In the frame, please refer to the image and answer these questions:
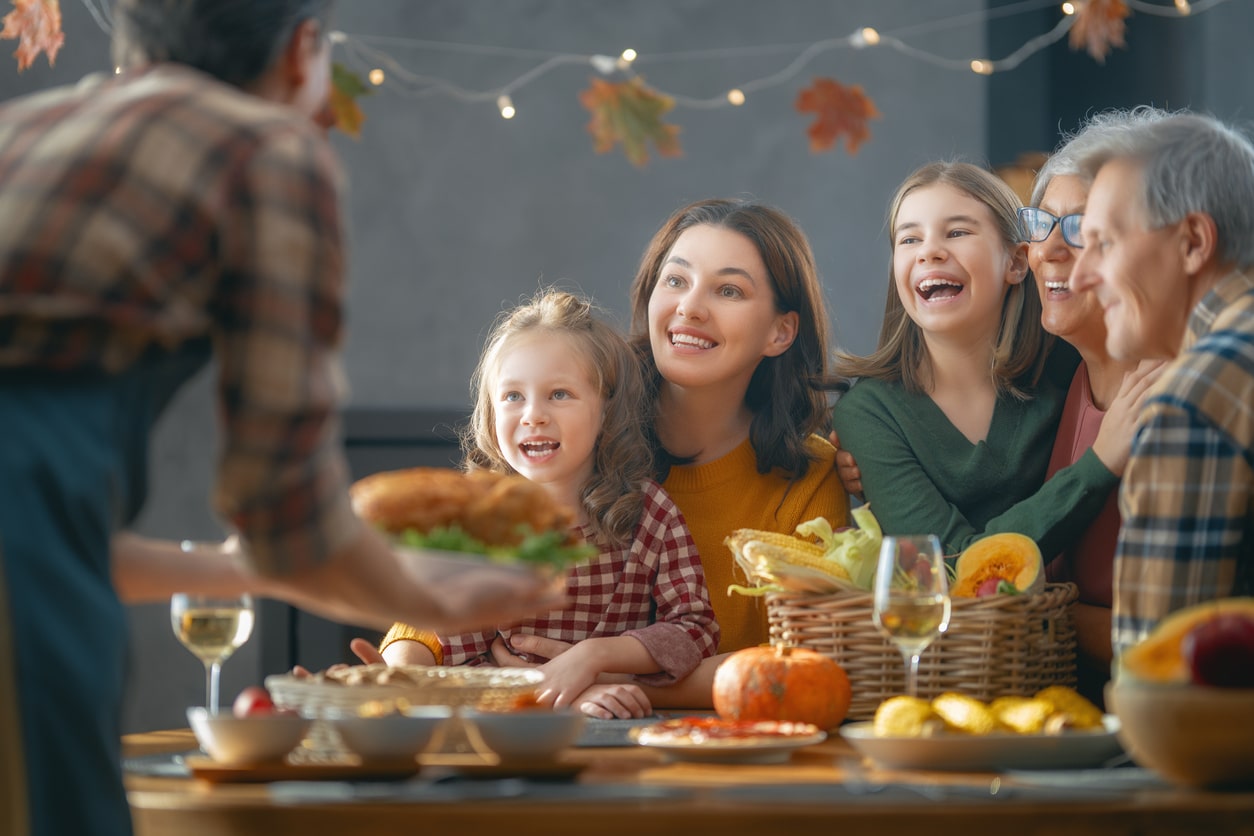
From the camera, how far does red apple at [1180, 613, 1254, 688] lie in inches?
52.5

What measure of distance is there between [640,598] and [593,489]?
215 millimetres

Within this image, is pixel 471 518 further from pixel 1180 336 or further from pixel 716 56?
pixel 716 56

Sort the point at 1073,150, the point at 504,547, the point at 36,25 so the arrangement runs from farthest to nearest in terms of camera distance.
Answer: the point at 36,25 < the point at 1073,150 < the point at 504,547

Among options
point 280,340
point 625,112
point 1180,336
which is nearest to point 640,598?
point 1180,336

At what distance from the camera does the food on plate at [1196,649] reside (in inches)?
52.8

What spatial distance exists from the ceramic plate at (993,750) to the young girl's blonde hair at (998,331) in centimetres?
120

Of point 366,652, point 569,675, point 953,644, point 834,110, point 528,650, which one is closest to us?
point 953,644

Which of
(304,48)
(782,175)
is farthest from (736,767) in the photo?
(782,175)

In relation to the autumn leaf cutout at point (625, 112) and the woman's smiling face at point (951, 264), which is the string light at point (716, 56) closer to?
the autumn leaf cutout at point (625, 112)

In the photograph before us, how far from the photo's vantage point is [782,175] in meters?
5.36

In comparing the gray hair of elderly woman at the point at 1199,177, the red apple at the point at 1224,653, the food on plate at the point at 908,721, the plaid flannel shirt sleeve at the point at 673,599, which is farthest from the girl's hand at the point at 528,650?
the red apple at the point at 1224,653

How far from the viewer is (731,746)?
1.64 m

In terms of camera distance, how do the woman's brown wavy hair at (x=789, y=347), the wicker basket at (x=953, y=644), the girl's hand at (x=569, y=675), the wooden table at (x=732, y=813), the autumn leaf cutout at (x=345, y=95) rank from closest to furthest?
1. the wooden table at (x=732, y=813)
2. the wicker basket at (x=953, y=644)
3. the girl's hand at (x=569, y=675)
4. the woman's brown wavy hair at (x=789, y=347)
5. the autumn leaf cutout at (x=345, y=95)

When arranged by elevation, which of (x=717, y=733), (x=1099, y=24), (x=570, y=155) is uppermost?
(x=1099, y=24)
